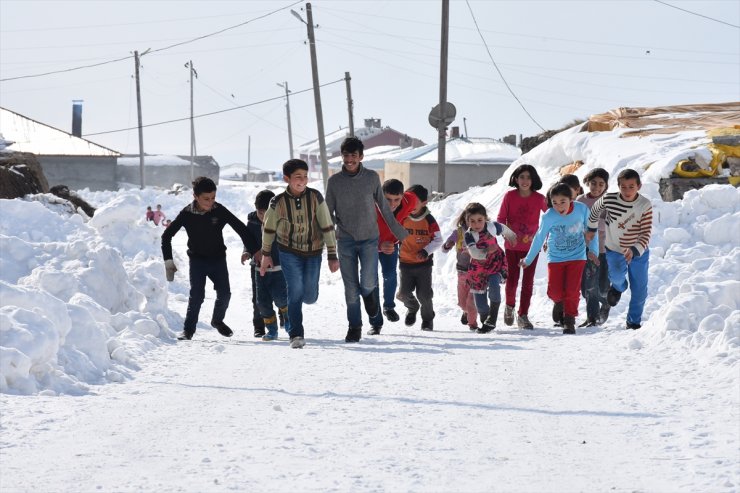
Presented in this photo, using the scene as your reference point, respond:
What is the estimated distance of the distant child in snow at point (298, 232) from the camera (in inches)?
356

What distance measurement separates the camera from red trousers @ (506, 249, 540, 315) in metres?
11.1

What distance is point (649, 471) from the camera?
4.64 metres

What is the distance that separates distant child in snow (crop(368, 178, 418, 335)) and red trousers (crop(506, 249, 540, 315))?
123 cm

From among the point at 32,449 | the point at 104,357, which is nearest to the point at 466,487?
the point at 32,449

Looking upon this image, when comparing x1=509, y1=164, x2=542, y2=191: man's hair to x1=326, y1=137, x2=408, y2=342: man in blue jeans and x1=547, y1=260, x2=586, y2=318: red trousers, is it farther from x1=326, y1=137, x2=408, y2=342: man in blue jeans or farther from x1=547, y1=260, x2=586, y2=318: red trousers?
x1=326, y1=137, x2=408, y2=342: man in blue jeans

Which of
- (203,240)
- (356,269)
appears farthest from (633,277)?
(203,240)

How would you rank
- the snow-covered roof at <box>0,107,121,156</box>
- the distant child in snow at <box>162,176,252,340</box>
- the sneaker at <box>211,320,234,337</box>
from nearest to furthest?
the distant child in snow at <box>162,176,252,340</box>, the sneaker at <box>211,320,234,337</box>, the snow-covered roof at <box>0,107,121,156</box>

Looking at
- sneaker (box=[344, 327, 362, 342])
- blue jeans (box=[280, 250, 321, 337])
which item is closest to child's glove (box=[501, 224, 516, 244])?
sneaker (box=[344, 327, 362, 342])

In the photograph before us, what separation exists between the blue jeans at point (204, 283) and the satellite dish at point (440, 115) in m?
16.4

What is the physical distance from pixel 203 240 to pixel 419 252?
240 centimetres

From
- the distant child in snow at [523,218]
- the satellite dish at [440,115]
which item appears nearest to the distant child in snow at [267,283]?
the distant child in snow at [523,218]

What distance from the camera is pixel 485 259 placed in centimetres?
1064

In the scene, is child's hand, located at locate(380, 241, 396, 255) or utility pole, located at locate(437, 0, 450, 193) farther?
utility pole, located at locate(437, 0, 450, 193)

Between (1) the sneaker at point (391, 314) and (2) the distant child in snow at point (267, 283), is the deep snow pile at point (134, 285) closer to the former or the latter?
(2) the distant child in snow at point (267, 283)
